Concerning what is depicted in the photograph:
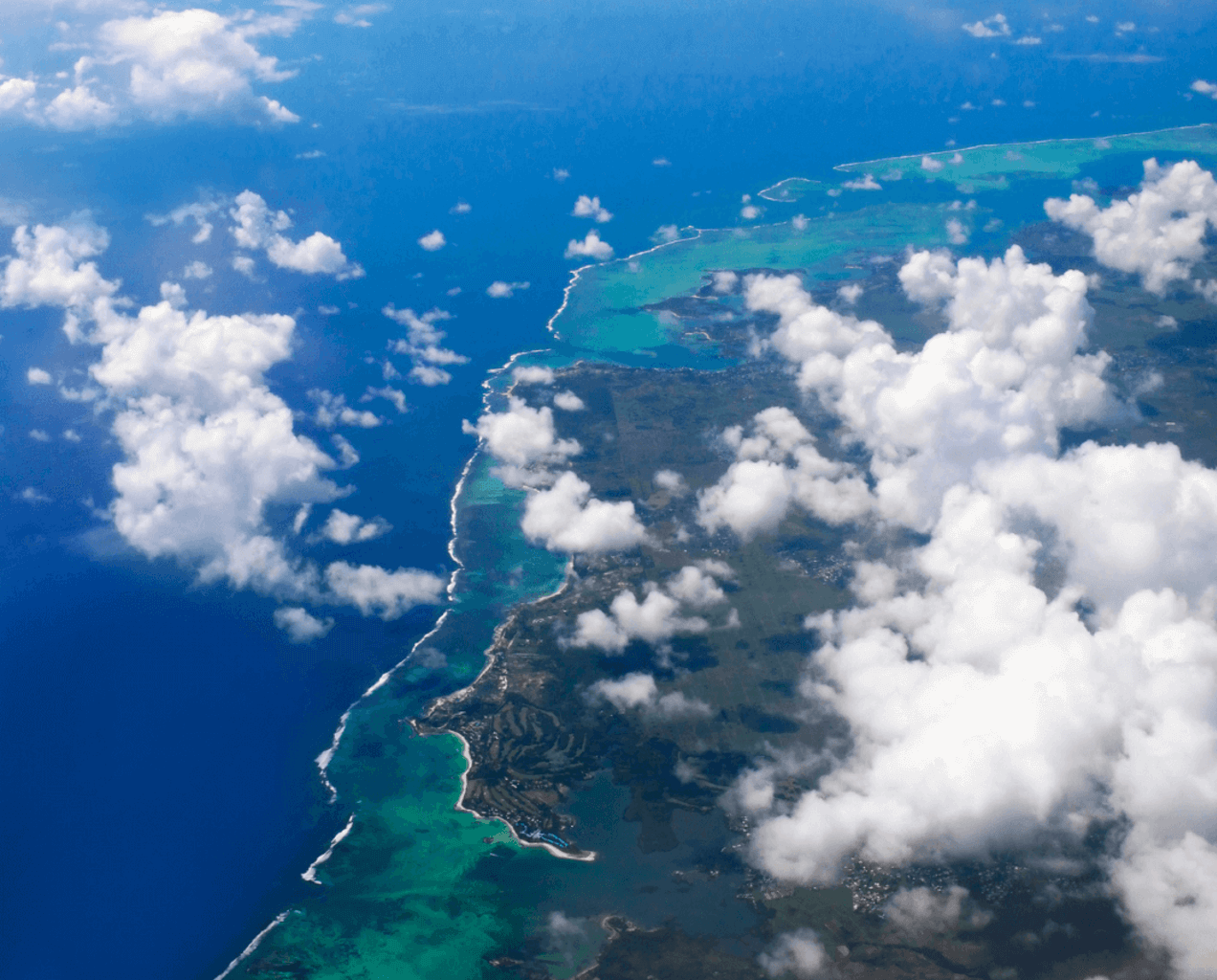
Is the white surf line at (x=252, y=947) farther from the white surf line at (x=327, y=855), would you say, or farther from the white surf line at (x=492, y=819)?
the white surf line at (x=492, y=819)

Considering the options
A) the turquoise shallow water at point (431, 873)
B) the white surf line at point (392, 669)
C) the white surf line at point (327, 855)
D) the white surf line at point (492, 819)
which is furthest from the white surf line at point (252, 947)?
the white surf line at point (492, 819)

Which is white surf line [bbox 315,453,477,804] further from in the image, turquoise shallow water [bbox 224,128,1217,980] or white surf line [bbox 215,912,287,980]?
white surf line [bbox 215,912,287,980]

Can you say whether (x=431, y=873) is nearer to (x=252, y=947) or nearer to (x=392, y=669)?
(x=252, y=947)

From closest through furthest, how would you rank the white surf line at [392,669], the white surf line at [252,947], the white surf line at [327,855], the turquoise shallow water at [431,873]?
the white surf line at [252,947] < the turquoise shallow water at [431,873] < the white surf line at [327,855] < the white surf line at [392,669]

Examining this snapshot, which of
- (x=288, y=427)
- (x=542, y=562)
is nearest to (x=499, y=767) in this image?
(x=542, y=562)

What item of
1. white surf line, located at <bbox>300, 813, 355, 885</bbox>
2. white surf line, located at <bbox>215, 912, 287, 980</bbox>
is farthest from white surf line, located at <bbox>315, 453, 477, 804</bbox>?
white surf line, located at <bbox>215, 912, 287, 980</bbox>

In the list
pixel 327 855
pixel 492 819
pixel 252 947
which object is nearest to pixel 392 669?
pixel 492 819
